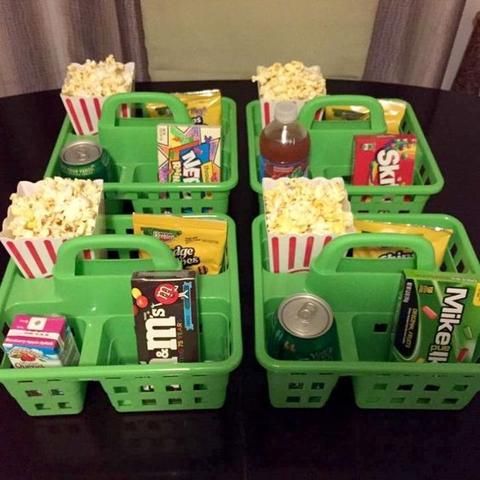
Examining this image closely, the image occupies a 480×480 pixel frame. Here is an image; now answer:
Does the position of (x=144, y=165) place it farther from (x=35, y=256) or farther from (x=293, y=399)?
(x=293, y=399)

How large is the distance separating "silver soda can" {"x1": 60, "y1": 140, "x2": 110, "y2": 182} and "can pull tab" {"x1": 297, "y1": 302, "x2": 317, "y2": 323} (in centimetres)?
42

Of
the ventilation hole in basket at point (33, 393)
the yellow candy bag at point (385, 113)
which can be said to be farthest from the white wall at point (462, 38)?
the ventilation hole in basket at point (33, 393)

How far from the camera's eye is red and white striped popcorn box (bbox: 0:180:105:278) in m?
0.71

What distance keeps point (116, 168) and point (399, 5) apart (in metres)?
1.12

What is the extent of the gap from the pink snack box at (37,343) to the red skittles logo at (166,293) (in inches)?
4.9

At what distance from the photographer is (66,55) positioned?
164 centimetres

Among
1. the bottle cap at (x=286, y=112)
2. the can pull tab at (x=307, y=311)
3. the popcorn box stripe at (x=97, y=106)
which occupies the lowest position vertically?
the can pull tab at (x=307, y=311)

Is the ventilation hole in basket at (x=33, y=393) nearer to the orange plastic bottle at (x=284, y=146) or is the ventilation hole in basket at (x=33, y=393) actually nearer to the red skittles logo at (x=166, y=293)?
the red skittles logo at (x=166, y=293)

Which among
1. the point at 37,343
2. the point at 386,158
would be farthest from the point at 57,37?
the point at 37,343

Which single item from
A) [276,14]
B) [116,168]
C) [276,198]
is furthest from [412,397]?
[276,14]

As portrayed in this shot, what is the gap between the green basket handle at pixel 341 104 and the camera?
936 millimetres

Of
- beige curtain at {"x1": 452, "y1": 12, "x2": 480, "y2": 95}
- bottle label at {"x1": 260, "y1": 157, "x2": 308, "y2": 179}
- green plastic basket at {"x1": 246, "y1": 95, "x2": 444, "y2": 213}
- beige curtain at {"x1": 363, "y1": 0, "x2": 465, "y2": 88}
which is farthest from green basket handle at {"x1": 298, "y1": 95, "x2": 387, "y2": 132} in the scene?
beige curtain at {"x1": 452, "y1": 12, "x2": 480, "y2": 95}

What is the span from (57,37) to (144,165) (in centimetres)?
87

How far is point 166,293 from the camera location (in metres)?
0.63
